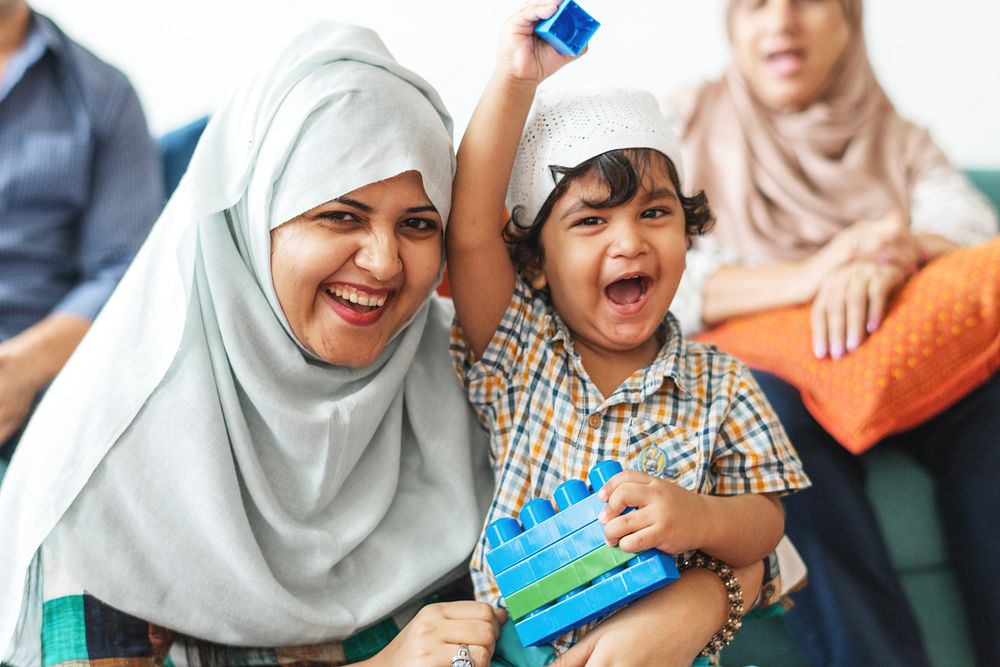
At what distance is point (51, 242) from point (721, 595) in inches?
48.6

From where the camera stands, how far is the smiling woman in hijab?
3.39 ft

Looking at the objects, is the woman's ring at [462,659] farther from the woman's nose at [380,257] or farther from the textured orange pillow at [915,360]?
the textured orange pillow at [915,360]

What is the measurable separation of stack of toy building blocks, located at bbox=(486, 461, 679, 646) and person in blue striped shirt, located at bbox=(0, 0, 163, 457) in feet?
2.95

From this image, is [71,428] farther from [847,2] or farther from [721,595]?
[847,2]

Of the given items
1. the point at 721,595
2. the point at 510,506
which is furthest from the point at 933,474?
the point at 510,506

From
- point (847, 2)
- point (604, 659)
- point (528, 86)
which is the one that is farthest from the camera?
point (847, 2)

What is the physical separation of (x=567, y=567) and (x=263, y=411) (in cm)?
39

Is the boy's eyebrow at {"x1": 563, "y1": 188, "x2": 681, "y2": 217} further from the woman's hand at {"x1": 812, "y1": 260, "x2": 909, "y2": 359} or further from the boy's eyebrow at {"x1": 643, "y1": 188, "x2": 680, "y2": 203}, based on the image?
the woman's hand at {"x1": 812, "y1": 260, "x2": 909, "y2": 359}

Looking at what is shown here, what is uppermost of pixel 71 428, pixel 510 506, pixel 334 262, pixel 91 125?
pixel 91 125

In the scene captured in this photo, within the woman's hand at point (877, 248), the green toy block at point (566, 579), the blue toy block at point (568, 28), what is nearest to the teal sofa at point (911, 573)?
the woman's hand at point (877, 248)

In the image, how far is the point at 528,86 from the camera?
115cm

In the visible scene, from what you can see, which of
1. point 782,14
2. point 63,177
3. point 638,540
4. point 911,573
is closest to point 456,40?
point 782,14

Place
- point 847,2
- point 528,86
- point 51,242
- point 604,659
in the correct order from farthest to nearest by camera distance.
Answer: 1. point 847,2
2. point 51,242
3. point 528,86
4. point 604,659

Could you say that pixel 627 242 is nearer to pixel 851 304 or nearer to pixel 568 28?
pixel 568 28
